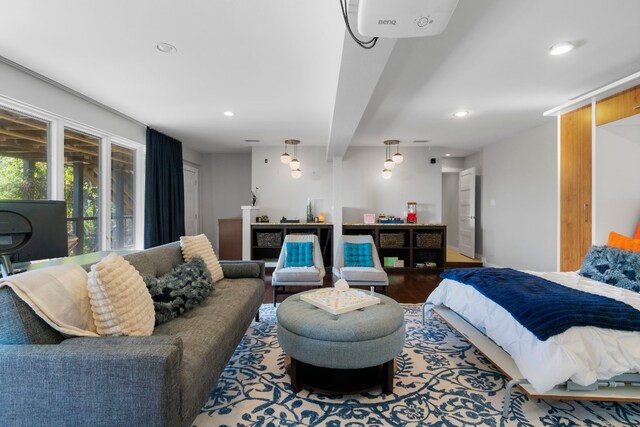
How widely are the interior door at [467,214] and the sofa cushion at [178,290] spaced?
567 cm

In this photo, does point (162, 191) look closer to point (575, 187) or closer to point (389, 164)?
point (389, 164)

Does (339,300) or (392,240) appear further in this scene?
(392,240)

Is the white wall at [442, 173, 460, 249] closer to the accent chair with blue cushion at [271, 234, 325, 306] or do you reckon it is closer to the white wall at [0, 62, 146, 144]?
the accent chair with blue cushion at [271, 234, 325, 306]

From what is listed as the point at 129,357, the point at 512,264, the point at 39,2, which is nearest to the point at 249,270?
the point at 129,357

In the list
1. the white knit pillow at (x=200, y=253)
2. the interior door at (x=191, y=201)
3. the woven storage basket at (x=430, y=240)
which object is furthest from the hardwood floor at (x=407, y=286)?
the interior door at (x=191, y=201)

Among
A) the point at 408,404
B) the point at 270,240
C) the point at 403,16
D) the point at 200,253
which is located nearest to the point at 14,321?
the point at 200,253

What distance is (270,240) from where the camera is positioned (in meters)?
5.67

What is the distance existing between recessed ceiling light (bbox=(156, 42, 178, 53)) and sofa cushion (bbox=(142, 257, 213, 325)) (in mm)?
1722

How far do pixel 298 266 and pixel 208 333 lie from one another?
2.20 metres

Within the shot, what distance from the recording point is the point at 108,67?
104 inches

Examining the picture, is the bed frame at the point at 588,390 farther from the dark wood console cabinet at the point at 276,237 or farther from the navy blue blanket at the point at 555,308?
the dark wood console cabinet at the point at 276,237

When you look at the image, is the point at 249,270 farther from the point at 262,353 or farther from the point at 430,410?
the point at 430,410

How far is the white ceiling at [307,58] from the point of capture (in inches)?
74.8

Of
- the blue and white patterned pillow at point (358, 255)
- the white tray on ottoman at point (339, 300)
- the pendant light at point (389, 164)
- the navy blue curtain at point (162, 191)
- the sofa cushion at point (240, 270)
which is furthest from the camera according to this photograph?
the pendant light at point (389, 164)
